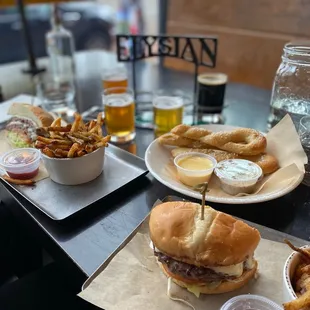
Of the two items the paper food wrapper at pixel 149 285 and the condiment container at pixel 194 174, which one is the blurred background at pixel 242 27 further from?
the paper food wrapper at pixel 149 285

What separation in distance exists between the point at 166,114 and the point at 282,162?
0.47m

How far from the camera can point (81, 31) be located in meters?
5.79

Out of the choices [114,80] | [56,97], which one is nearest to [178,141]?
[114,80]

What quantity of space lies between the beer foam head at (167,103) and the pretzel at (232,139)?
0.22m

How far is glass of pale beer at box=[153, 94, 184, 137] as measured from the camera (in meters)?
1.32

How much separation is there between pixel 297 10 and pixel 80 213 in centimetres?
198

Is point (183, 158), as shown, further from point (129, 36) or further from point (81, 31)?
point (81, 31)

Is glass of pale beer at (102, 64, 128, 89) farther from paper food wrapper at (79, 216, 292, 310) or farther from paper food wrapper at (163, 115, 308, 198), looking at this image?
paper food wrapper at (79, 216, 292, 310)

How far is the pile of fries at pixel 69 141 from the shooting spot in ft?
3.15

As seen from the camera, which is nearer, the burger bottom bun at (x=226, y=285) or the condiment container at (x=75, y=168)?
the burger bottom bun at (x=226, y=285)

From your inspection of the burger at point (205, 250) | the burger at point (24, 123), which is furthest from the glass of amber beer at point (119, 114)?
the burger at point (205, 250)

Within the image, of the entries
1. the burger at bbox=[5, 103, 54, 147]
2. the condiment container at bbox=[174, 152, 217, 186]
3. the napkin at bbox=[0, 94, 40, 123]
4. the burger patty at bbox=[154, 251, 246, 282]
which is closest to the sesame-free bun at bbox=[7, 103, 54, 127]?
the burger at bbox=[5, 103, 54, 147]

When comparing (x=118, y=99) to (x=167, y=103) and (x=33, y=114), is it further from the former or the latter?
(x=33, y=114)

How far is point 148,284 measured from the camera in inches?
28.1
